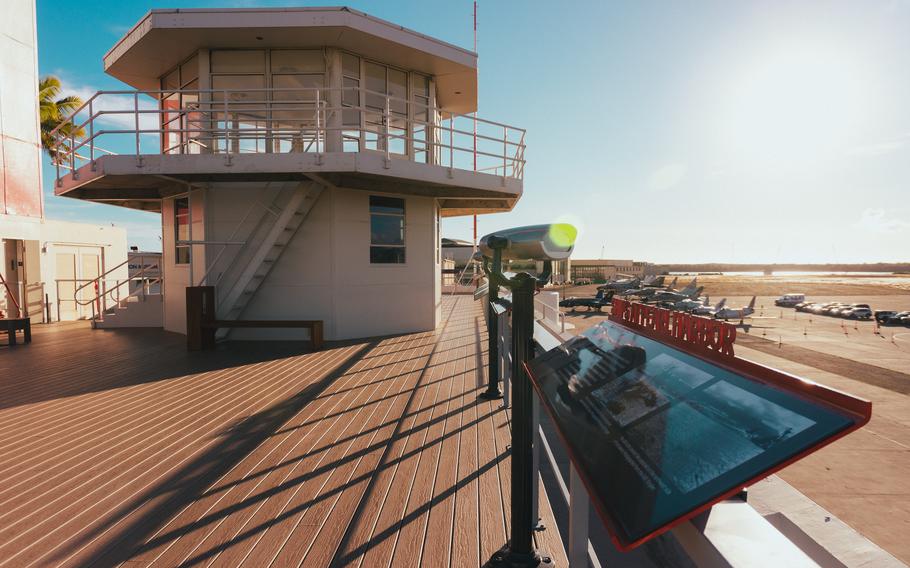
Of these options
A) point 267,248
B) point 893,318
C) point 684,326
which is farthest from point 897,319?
point 684,326

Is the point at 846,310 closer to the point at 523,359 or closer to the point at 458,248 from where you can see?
the point at 458,248

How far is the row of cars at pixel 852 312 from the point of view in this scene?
35344mm

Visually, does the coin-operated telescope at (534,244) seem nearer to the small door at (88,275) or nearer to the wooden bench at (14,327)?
the wooden bench at (14,327)

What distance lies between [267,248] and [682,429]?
33.1ft

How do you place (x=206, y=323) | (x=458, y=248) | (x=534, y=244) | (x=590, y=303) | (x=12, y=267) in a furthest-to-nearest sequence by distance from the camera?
(x=458, y=248) < (x=590, y=303) < (x=12, y=267) < (x=206, y=323) < (x=534, y=244)

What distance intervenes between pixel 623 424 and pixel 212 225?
11.7m

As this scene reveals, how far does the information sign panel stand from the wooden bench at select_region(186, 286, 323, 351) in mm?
Result: 8648

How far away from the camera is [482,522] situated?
3143mm

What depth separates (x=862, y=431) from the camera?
13398 mm

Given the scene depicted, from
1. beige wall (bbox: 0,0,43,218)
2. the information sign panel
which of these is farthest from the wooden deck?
beige wall (bbox: 0,0,43,218)

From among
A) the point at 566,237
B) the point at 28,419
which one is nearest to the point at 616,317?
the point at 566,237

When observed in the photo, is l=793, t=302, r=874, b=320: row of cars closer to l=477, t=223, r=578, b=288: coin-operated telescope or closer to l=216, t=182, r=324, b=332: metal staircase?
l=216, t=182, r=324, b=332: metal staircase

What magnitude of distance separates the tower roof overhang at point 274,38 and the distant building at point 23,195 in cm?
460

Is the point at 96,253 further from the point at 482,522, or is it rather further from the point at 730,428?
the point at 730,428
